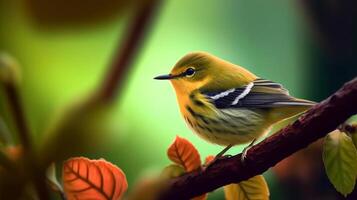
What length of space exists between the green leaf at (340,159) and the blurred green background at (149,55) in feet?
0.23

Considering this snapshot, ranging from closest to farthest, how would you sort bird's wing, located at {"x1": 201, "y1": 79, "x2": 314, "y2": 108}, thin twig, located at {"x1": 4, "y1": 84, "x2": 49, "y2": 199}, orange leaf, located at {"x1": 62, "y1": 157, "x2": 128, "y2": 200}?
thin twig, located at {"x1": 4, "y1": 84, "x2": 49, "y2": 199} → orange leaf, located at {"x1": 62, "y1": 157, "x2": 128, "y2": 200} → bird's wing, located at {"x1": 201, "y1": 79, "x2": 314, "y2": 108}

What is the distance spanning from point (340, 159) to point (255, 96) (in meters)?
0.14

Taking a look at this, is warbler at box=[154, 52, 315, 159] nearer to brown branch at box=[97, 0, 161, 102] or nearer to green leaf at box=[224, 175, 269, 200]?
green leaf at box=[224, 175, 269, 200]

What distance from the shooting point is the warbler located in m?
0.33

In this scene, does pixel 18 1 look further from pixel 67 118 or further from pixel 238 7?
pixel 238 7

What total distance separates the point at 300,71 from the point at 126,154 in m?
0.22

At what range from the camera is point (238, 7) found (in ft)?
1.88

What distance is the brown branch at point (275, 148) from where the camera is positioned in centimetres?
19

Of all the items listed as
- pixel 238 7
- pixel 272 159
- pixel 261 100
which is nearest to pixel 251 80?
pixel 261 100

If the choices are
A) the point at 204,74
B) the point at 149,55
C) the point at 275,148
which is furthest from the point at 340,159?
the point at 149,55

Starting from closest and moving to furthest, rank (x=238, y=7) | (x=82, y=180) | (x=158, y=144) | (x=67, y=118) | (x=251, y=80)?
(x=67, y=118)
(x=82, y=180)
(x=251, y=80)
(x=158, y=144)
(x=238, y=7)

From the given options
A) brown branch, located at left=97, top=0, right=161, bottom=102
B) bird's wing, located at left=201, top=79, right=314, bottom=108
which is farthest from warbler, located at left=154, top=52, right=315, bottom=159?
brown branch, located at left=97, top=0, right=161, bottom=102

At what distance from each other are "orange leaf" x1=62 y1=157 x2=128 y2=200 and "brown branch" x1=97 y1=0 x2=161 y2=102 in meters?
0.08

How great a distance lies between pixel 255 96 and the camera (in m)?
0.37
